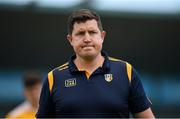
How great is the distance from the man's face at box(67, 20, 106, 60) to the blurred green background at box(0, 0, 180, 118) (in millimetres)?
9853

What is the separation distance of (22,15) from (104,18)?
197 centimetres

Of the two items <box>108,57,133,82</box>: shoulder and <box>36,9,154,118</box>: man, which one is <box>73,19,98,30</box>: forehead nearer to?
<box>36,9,154,118</box>: man

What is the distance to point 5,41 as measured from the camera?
1580 centimetres

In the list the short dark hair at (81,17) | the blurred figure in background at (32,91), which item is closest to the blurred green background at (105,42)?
the blurred figure in background at (32,91)

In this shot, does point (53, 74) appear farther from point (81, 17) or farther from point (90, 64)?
point (81, 17)

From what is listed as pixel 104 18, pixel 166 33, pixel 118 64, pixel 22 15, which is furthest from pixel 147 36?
pixel 118 64

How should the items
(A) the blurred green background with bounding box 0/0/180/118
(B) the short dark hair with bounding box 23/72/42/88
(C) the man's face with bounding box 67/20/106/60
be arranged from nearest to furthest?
(C) the man's face with bounding box 67/20/106/60 < (B) the short dark hair with bounding box 23/72/42/88 < (A) the blurred green background with bounding box 0/0/180/118

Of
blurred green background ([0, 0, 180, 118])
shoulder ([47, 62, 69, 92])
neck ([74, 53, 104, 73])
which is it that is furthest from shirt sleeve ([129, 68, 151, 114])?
blurred green background ([0, 0, 180, 118])

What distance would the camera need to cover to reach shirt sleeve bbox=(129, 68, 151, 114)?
4344 millimetres

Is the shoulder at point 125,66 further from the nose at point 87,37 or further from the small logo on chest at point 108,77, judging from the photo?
the nose at point 87,37

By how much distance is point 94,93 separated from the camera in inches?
169

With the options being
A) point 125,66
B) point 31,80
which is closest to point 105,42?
point 31,80

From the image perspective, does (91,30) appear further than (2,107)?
No

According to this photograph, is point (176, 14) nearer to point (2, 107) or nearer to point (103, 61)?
point (2, 107)
